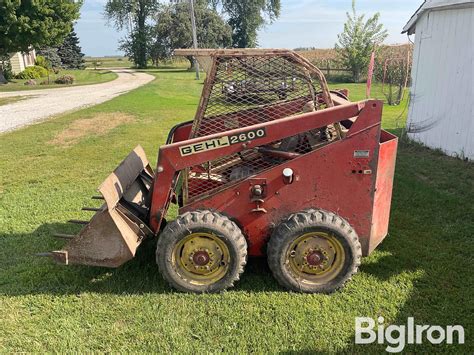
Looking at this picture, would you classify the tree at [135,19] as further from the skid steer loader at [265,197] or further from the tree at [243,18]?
the skid steer loader at [265,197]

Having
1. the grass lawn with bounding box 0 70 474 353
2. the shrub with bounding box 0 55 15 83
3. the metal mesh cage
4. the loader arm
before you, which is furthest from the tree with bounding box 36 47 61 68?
the loader arm

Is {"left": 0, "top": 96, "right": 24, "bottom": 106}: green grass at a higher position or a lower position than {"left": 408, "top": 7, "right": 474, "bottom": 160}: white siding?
lower

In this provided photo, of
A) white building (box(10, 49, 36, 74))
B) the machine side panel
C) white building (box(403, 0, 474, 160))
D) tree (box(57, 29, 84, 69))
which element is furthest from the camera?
tree (box(57, 29, 84, 69))

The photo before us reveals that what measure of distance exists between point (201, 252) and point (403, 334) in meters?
1.69

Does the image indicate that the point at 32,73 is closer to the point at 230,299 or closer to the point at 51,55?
the point at 51,55

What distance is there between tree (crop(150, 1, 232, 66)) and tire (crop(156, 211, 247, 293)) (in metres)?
50.8

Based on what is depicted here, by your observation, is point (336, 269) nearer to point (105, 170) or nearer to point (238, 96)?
point (238, 96)

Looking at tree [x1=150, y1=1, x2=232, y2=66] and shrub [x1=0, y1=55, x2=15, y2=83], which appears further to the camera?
tree [x1=150, y1=1, x2=232, y2=66]

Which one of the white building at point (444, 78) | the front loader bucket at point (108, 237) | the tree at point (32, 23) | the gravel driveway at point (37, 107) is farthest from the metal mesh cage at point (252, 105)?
the tree at point (32, 23)

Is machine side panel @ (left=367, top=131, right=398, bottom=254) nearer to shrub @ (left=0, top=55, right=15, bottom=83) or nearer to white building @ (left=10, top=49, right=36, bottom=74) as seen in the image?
shrub @ (left=0, top=55, right=15, bottom=83)

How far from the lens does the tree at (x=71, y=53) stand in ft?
176

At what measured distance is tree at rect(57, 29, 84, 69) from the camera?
176 feet

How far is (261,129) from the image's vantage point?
349 centimetres

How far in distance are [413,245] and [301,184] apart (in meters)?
1.76
